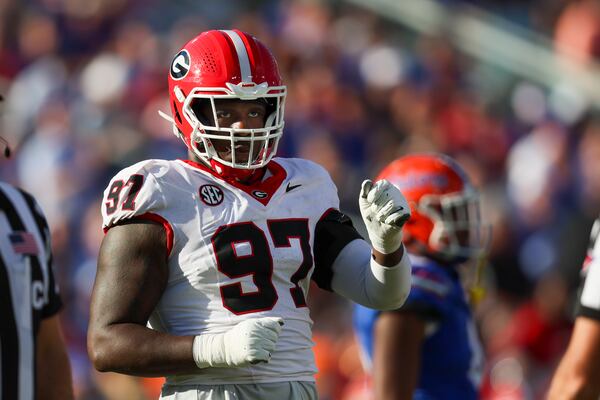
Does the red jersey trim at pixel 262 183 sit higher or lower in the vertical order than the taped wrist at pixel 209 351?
higher

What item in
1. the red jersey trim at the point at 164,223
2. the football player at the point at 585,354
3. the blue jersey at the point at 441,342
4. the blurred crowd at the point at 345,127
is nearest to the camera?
the red jersey trim at the point at 164,223

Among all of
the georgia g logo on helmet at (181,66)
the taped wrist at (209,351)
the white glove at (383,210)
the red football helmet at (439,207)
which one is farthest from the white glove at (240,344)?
the red football helmet at (439,207)

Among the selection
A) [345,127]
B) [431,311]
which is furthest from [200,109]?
[345,127]

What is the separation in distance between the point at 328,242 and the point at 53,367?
963mm

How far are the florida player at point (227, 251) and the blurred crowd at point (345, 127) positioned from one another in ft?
12.8

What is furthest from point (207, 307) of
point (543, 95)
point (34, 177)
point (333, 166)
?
point (543, 95)

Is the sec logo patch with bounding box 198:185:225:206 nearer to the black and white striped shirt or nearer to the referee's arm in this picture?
the black and white striped shirt

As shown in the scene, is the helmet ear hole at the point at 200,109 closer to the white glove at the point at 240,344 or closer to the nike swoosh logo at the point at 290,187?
the nike swoosh logo at the point at 290,187

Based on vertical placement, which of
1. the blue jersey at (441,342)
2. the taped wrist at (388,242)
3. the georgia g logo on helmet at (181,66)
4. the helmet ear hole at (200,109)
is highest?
the georgia g logo on helmet at (181,66)

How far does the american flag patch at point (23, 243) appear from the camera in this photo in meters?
3.72

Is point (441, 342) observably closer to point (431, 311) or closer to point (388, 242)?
point (431, 311)

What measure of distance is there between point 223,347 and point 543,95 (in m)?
7.96

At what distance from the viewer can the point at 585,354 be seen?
418 centimetres

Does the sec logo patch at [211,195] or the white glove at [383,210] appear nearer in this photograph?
the white glove at [383,210]
